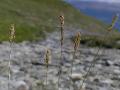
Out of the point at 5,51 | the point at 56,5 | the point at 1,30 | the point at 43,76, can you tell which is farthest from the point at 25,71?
the point at 56,5

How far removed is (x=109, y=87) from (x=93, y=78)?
1.25m

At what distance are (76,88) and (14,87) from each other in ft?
7.31

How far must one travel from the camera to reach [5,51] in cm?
2161

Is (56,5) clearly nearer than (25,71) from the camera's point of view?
No

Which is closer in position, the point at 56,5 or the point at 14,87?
the point at 14,87

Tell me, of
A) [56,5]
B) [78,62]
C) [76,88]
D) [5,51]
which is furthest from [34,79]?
[56,5]

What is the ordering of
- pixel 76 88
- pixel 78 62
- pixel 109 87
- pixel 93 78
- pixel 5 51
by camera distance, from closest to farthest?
pixel 76 88 → pixel 109 87 → pixel 93 78 → pixel 78 62 → pixel 5 51

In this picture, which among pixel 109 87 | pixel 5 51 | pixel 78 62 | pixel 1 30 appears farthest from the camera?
pixel 1 30

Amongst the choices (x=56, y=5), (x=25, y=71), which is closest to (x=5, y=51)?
(x=25, y=71)

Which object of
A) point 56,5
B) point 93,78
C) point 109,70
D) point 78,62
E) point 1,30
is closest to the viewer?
point 93,78

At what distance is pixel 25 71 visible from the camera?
15828mm

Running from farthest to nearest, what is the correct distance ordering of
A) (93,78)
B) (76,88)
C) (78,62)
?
(78,62), (93,78), (76,88)

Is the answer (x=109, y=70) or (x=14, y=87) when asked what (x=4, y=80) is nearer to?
(x=14, y=87)

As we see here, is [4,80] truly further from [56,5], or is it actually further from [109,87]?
[56,5]
